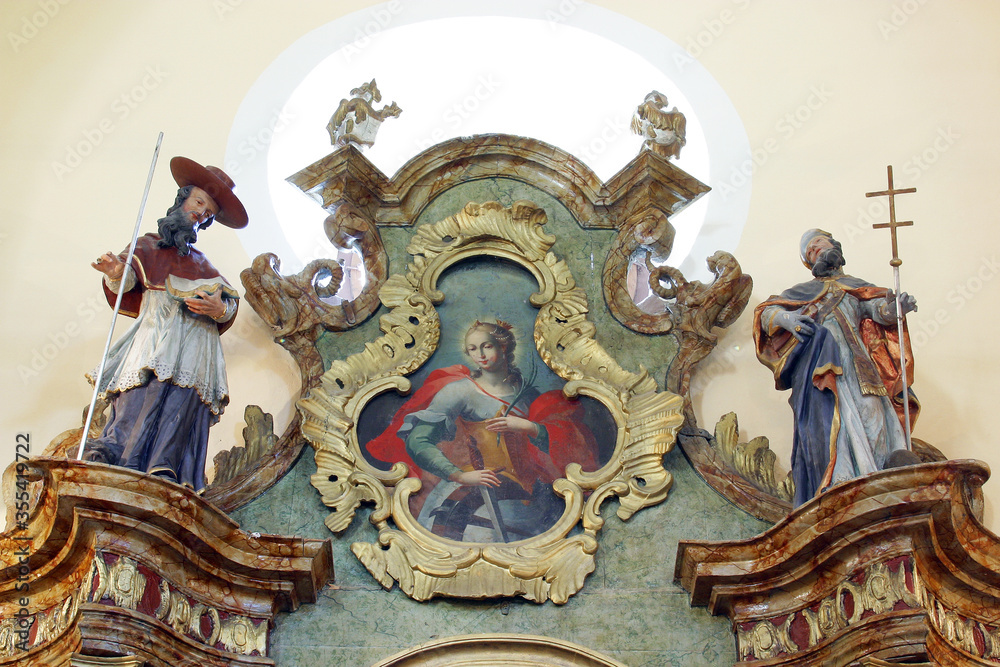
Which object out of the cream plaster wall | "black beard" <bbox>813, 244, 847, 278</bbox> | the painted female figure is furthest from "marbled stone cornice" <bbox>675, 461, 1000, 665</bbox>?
"black beard" <bbox>813, 244, 847, 278</bbox>

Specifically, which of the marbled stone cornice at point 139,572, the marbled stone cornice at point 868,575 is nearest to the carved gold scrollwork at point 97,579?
the marbled stone cornice at point 139,572

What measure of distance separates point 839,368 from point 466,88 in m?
4.60

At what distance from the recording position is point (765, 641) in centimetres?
634

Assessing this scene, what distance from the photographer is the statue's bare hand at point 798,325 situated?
6.85 m

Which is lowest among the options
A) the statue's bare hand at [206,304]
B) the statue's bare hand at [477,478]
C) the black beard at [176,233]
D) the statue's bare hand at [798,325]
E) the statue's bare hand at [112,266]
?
the statue's bare hand at [477,478]

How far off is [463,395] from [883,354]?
221 centimetres

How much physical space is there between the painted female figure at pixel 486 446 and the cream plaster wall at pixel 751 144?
0.91 m

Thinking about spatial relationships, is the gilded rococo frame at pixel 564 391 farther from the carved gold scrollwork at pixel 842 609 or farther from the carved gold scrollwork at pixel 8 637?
the carved gold scrollwork at pixel 8 637

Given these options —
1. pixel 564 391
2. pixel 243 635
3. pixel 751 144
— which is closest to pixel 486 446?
pixel 564 391

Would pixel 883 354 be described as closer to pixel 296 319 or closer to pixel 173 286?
pixel 296 319

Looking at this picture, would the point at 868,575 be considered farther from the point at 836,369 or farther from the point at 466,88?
the point at 466,88

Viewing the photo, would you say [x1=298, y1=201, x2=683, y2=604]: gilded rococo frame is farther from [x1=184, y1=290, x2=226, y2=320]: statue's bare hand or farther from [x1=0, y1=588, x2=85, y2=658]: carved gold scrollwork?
[x1=0, y1=588, x2=85, y2=658]: carved gold scrollwork

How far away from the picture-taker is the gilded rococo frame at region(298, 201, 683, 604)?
664 cm

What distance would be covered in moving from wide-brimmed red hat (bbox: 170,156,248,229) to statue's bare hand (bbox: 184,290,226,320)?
0.62 m
